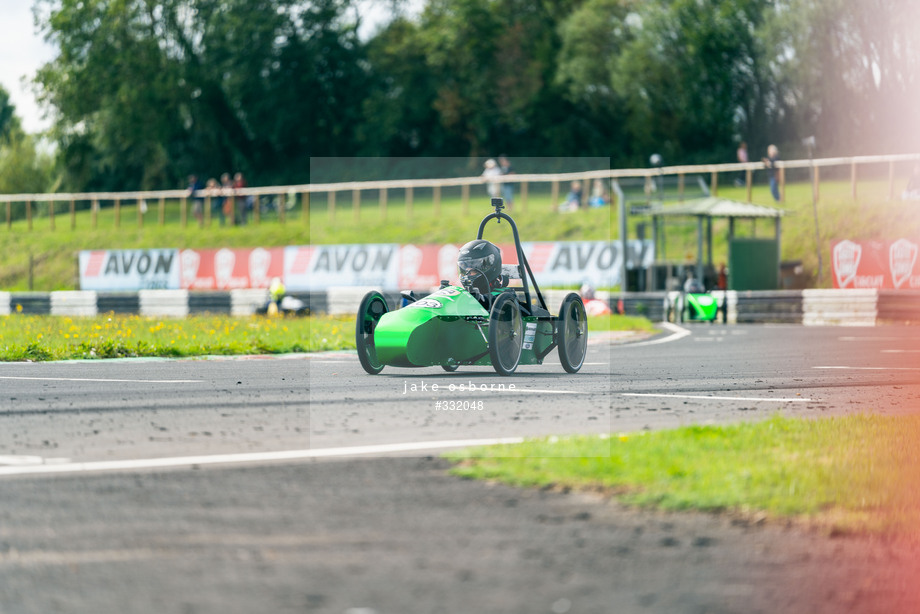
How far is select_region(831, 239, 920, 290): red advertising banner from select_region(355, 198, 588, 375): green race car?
19.8 m

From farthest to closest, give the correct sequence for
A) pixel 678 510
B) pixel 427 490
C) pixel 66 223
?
pixel 66 223 < pixel 427 490 < pixel 678 510

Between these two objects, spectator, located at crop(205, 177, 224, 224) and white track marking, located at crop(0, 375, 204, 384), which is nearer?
white track marking, located at crop(0, 375, 204, 384)

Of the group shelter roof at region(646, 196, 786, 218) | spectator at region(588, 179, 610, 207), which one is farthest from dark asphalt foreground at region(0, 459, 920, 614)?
spectator at region(588, 179, 610, 207)

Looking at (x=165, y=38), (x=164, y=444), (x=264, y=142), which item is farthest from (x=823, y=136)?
(x=164, y=444)

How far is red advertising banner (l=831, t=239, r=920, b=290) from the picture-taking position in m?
29.6

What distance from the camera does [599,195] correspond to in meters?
40.2

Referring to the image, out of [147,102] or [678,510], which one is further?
[147,102]

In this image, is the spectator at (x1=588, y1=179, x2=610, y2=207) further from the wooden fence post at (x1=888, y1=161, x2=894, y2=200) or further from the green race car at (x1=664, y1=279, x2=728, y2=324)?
the green race car at (x1=664, y1=279, x2=728, y2=324)

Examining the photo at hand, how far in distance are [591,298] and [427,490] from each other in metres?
22.7

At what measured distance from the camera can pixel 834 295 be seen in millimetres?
27891

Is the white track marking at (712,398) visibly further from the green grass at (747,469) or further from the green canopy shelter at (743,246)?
the green canopy shelter at (743,246)

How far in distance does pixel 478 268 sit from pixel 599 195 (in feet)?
95.8

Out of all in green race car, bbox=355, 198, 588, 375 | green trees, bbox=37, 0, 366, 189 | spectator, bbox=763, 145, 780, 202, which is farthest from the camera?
green trees, bbox=37, 0, 366, 189

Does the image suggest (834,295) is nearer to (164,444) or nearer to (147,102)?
(164,444)
